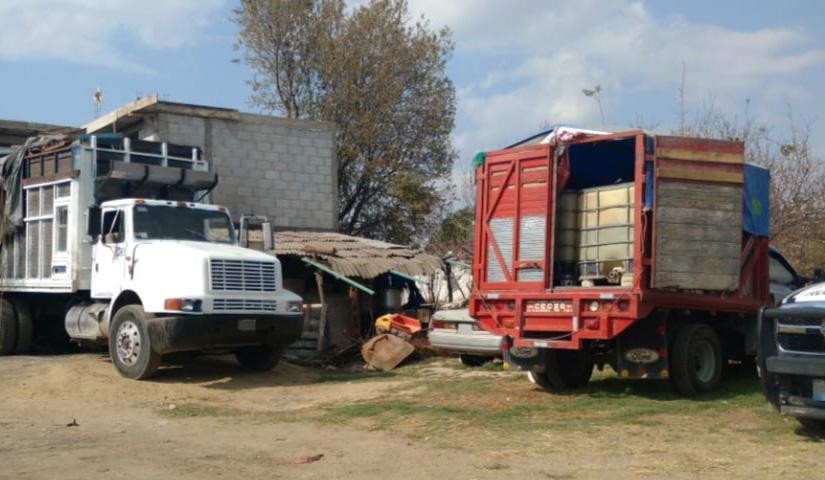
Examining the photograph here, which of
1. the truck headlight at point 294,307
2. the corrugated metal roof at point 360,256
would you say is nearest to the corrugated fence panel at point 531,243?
the truck headlight at point 294,307

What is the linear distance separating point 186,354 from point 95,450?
248 inches

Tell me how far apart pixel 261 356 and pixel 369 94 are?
18059mm

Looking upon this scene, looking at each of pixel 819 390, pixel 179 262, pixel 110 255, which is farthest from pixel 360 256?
pixel 819 390

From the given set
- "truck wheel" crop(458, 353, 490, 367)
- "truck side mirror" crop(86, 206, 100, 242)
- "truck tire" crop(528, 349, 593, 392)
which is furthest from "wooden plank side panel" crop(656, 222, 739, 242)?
"truck side mirror" crop(86, 206, 100, 242)

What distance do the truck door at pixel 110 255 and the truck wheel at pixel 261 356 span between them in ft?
7.05

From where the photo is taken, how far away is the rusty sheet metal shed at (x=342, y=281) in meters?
18.0

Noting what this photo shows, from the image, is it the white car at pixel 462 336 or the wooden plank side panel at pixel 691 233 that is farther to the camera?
the white car at pixel 462 336

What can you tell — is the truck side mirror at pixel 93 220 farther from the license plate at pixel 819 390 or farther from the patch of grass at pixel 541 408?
the license plate at pixel 819 390

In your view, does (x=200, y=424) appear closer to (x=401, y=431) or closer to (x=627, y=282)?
(x=401, y=431)

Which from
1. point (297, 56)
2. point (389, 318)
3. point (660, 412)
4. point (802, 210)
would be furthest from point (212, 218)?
point (297, 56)

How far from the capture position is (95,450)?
871cm

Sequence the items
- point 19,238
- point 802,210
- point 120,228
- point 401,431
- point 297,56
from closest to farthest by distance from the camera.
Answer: point 401,431 < point 120,228 < point 19,238 < point 802,210 < point 297,56

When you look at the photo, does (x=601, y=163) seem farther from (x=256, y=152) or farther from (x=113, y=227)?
(x=256, y=152)

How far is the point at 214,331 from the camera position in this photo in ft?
43.5
